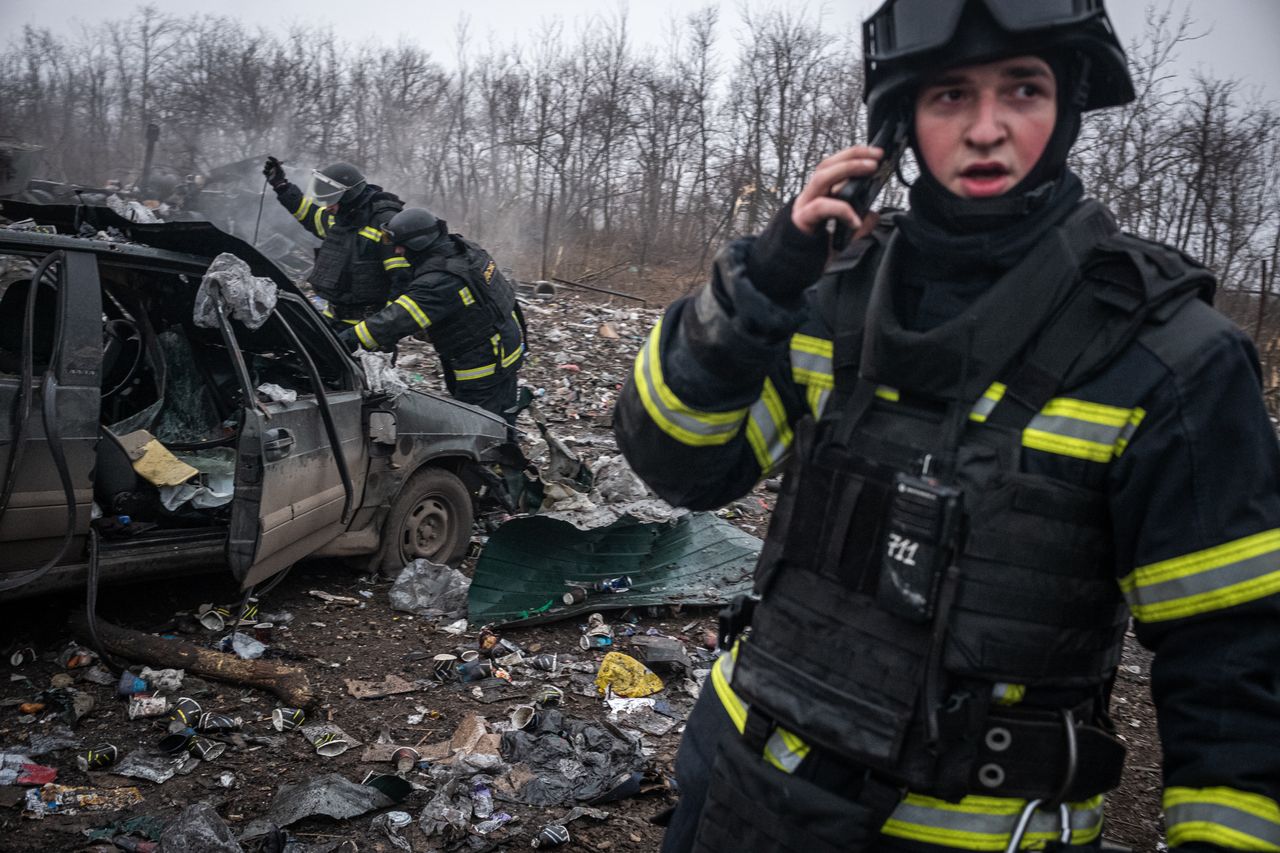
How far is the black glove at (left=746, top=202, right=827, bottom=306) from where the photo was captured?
128 cm

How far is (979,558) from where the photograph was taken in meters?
1.20

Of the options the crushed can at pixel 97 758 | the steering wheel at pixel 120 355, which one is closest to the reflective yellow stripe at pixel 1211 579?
the crushed can at pixel 97 758

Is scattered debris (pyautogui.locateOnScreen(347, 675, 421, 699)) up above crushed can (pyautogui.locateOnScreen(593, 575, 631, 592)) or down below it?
below

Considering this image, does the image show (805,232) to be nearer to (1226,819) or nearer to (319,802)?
(1226,819)

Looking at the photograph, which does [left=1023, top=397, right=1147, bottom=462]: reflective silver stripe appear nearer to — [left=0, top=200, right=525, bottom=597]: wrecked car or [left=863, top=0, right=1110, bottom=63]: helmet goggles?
[left=863, top=0, right=1110, bottom=63]: helmet goggles

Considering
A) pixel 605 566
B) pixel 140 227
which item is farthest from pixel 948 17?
pixel 605 566

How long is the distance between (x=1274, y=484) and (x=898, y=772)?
59cm

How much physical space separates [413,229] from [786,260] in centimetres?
557

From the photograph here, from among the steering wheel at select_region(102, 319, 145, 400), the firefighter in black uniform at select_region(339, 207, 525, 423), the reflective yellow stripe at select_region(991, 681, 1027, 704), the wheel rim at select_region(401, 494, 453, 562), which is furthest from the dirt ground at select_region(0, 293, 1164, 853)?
the reflective yellow stripe at select_region(991, 681, 1027, 704)

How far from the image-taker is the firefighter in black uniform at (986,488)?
1.14m

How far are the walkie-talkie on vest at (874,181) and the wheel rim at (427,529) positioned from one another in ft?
14.6

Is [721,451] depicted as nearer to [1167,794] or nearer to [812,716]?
[812,716]

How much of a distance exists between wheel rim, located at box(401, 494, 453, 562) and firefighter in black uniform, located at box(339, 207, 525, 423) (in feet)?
3.95

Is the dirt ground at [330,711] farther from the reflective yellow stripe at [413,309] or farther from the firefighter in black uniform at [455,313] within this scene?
the reflective yellow stripe at [413,309]
